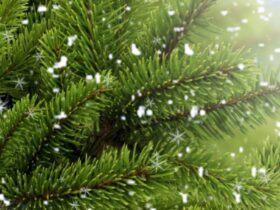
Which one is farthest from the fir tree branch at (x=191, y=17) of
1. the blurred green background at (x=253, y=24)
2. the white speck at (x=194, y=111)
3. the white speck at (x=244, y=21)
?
the white speck at (x=244, y=21)

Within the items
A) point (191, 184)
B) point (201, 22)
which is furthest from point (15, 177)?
point (201, 22)

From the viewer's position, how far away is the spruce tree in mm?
674

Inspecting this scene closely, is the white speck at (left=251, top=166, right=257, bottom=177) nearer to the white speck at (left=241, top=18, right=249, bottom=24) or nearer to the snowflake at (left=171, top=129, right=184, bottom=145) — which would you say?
the snowflake at (left=171, top=129, right=184, bottom=145)

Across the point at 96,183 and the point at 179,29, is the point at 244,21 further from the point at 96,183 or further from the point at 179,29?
the point at 96,183

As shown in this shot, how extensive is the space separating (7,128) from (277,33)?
1.05 meters

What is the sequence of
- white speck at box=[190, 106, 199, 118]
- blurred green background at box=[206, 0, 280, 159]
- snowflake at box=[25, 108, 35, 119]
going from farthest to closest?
1. blurred green background at box=[206, 0, 280, 159]
2. white speck at box=[190, 106, 199, 118]
3. snowflake at box=[25, 108, 35, 119]

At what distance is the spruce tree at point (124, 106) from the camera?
0.67 m

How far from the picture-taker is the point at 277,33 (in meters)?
1.42

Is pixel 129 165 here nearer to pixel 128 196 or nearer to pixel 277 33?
pixel 128 196

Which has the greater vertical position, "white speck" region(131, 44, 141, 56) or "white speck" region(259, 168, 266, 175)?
"white speck" region(131, 44, 141, 56)

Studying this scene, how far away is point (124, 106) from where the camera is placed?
29.3 inches

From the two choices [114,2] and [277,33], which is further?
[277,33]

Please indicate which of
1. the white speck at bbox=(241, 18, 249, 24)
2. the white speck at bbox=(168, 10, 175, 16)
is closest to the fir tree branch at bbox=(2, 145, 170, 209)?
the white speck at bbox=(168, 10, 175, 16)

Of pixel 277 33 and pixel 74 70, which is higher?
pixel 74 70
